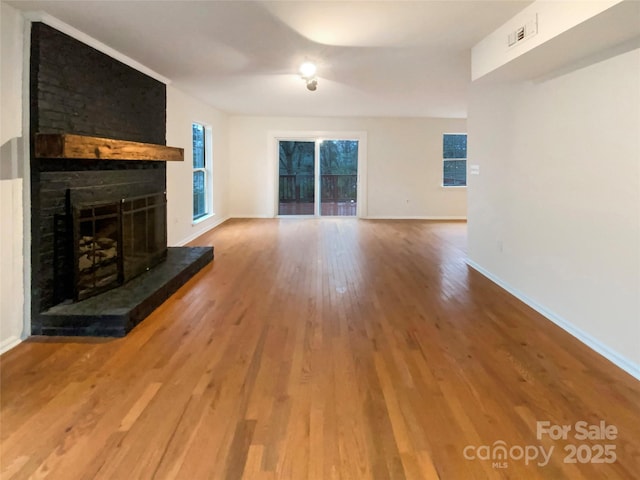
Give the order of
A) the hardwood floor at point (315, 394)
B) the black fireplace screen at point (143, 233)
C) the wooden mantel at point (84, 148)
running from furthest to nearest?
the black fireplace screen at point (143, 233) → the wooden mantel at point (84, 148) → the hardwood floor at point (315, 394)

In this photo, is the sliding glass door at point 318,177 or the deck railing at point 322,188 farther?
the deck railing at point 322,188

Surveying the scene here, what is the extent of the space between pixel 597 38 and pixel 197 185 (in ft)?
20.9

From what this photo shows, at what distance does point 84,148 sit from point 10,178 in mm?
498

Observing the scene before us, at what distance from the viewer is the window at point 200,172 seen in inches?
298

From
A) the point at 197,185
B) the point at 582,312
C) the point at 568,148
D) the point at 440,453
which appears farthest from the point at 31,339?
the point at 197,185

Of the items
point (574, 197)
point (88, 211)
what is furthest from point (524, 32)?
point (88, 211)

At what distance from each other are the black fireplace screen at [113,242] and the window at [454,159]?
715 cm

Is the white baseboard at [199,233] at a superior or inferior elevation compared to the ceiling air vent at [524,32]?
inferior

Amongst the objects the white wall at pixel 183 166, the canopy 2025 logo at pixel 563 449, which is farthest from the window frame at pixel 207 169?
the canopy 2025 logo at pixel 563 449

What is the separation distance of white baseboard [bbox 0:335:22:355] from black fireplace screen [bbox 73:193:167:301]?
0.47m

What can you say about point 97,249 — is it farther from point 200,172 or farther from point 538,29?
point 200,172

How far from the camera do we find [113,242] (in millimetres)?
Answer: 3771

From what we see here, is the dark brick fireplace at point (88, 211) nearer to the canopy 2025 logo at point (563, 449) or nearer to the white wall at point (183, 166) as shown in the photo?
the white wall at point (183, 166)

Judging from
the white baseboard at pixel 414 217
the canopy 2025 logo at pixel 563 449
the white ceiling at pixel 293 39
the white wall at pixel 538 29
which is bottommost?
the canopy 2025 logo at pixel 563 449
